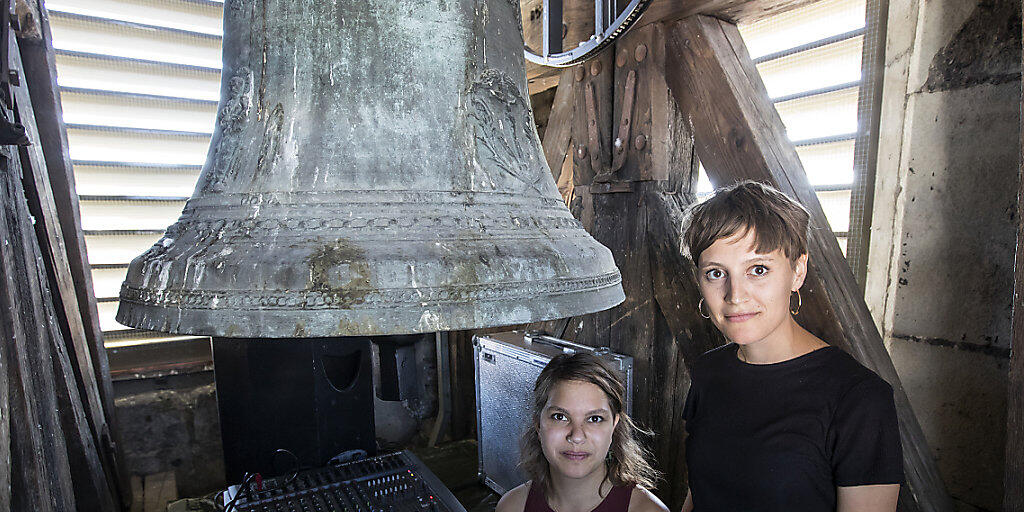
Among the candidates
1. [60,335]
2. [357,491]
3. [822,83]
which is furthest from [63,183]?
[822,83]

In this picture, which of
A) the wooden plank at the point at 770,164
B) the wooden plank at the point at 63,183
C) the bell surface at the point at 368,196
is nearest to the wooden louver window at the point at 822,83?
Result: the wooden plank at the point at 770,164

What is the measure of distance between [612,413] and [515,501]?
383mm

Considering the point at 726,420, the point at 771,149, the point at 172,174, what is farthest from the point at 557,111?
the point at 172,174

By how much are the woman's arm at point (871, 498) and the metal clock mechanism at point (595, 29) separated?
135 centimetres

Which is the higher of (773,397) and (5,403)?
(773,397)

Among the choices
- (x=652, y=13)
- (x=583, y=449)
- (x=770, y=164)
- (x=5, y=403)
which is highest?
(x=652, y=13)

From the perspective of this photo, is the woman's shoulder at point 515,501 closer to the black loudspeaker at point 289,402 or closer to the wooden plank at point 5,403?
the black loudspeaker at point 289,402

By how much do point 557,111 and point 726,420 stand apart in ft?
5.17

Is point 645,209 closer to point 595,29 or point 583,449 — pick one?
point 595,29

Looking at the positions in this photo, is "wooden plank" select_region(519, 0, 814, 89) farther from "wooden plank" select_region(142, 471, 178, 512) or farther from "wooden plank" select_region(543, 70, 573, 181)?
"wooden plank" select_region(142, 471, 178, 512)

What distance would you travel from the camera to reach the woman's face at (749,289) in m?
1.09

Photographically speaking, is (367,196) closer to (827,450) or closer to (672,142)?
(827,450)

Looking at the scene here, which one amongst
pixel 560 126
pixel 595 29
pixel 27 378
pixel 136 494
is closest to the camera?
pixel 27 378

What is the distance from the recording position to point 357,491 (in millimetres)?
1906
